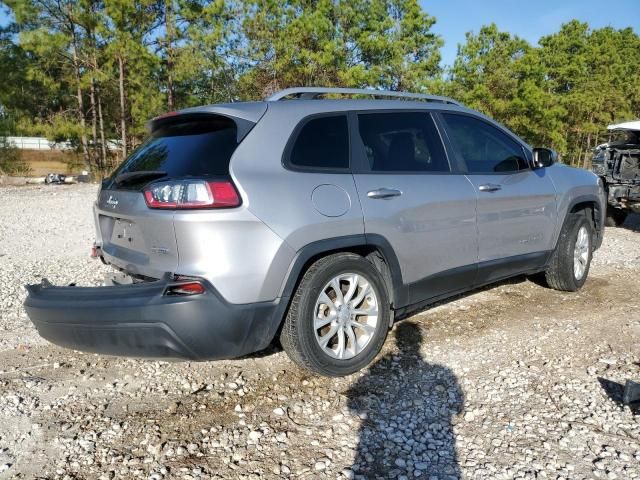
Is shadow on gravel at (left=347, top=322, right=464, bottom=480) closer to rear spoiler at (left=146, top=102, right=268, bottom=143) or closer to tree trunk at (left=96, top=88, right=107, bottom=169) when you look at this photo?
rear spoiler at (left=146, top=102, right=268, bottom=143)

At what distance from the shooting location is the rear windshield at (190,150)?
9.00 ft

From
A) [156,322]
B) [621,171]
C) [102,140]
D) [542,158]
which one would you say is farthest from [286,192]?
[102,140]

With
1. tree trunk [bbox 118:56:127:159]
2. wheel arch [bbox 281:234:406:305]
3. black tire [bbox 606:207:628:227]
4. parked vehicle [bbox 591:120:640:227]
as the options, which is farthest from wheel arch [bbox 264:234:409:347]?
tree trunk [bbox 118:56:127:159]

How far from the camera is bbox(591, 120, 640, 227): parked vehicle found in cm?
884

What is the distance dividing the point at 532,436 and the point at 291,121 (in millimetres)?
2156

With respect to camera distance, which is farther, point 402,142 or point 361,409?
point 402,142

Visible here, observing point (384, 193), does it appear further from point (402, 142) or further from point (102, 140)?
point (102, 140)

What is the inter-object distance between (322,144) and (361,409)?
1580mm

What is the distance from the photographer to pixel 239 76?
21250mm

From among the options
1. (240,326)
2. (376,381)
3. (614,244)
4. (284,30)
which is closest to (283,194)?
(240,326)

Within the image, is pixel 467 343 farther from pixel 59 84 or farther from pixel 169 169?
pixel 59 84

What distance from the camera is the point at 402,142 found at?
3.59 metres

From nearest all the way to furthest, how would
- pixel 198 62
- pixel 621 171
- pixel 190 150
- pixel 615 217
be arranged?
pixel 190 150, pixel 621 171, pixel 615 217, pixel 198 62

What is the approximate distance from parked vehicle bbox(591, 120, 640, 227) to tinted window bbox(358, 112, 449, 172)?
22.0ft
